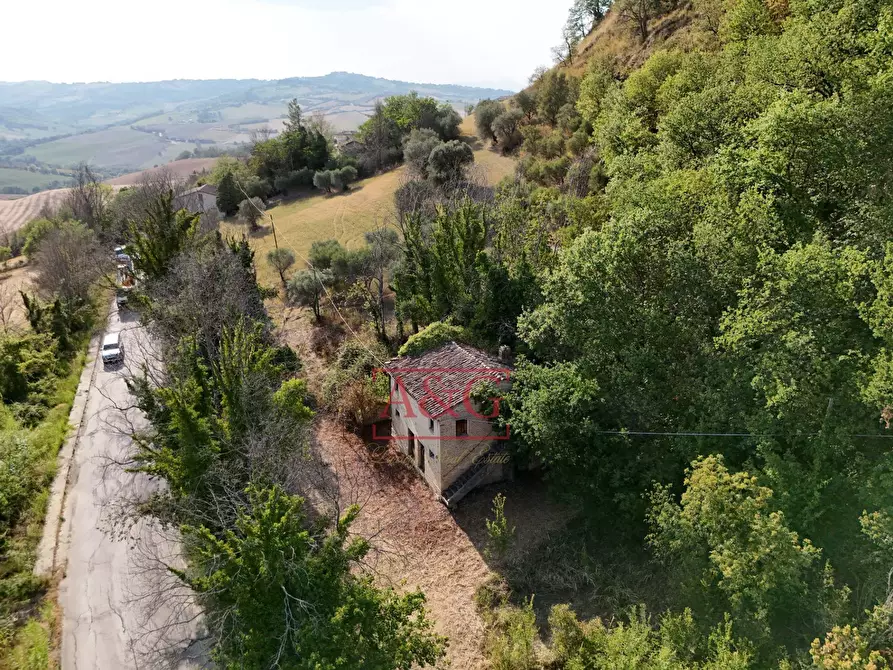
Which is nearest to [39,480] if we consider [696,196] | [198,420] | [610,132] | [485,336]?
[198,420]

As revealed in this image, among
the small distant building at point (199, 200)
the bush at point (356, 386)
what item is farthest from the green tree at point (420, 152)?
the bush at point (356, 386)

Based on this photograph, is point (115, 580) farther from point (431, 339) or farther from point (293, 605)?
point (431, 339)

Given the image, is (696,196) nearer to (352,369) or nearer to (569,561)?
(569,561)

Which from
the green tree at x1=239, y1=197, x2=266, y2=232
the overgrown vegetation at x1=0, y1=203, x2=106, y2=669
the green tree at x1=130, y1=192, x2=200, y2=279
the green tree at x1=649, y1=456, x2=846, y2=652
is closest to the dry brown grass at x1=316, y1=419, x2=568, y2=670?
the green tree at x1=649, y1=456, x2=846, y2=652

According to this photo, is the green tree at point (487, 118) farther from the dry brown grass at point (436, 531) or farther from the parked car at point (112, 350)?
the dry brown grass at point (436, 531)

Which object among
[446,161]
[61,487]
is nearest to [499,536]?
[61,487]

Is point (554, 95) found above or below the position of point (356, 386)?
above
